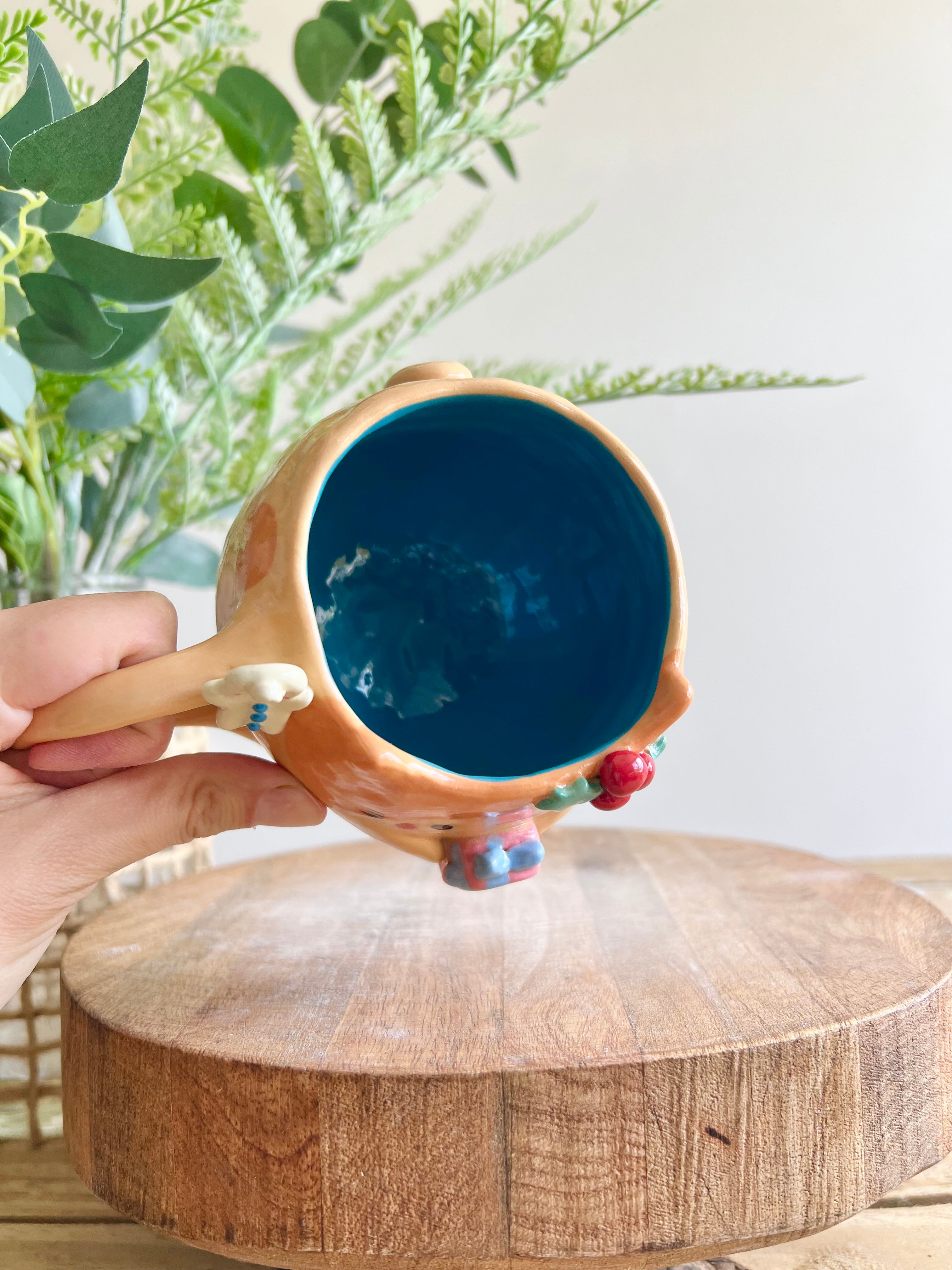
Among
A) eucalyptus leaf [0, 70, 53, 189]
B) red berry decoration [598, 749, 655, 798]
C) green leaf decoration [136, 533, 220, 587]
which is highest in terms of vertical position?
eucalyptus leaf [0, 70, 53, 189]

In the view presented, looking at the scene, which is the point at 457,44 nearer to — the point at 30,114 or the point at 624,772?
the point at 30,114

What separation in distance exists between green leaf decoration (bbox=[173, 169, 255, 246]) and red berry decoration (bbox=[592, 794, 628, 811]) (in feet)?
1.26

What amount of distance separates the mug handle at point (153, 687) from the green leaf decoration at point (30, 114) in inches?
8.2

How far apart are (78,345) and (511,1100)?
345mm

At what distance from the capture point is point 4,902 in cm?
41

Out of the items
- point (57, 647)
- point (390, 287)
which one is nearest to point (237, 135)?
point (390, 287)

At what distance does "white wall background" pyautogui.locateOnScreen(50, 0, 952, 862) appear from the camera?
44.1 inches

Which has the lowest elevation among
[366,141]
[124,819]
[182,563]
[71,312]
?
[124,819]

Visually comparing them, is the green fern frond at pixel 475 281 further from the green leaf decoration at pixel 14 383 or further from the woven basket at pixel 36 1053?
the woven basket at pixel 36 1053

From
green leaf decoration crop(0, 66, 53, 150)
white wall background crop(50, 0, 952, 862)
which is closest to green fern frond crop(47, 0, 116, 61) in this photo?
green leaf decoration crop(0, 66, 53, 150)

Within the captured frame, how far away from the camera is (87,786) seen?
1.44 feet

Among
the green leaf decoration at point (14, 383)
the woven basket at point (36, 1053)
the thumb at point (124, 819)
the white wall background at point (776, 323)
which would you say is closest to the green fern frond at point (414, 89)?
the green leaf decoration at point (14, 383)

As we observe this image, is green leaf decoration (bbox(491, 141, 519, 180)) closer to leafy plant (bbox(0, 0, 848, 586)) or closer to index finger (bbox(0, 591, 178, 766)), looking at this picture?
leafy plant (bbox(0, 0, 848, 586))

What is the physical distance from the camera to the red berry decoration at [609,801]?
1.37 ft
